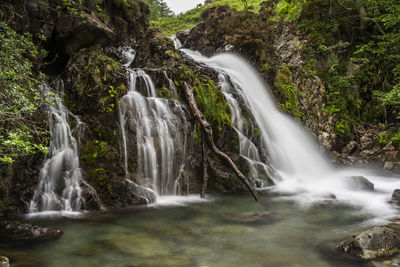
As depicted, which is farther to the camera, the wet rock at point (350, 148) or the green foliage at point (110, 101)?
the wet rock at point (350, 148)

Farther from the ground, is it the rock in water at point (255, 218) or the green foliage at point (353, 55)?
the green foliage at point (353, 55)

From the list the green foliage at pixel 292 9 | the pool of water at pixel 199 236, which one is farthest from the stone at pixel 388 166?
the green foliage at pixel 292 9

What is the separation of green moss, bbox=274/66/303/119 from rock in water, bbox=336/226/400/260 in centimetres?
965

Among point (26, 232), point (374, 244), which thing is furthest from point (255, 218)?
point (26, 232)

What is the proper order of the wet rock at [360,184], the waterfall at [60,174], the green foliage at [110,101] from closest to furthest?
1. the waterfall at [60,174]
2. the green foliage at [110,101]
3. the wet rock at [360,184]

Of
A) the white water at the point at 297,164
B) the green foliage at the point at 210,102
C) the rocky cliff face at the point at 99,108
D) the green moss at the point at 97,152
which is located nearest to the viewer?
the rocky cliff face at the point at 99,108

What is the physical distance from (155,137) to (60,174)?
2.75 m

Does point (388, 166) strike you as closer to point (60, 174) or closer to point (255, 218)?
point (255, 218)

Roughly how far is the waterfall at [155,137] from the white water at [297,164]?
2.75m

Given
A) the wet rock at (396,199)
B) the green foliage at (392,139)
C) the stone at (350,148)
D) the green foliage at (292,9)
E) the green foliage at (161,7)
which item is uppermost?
the green foliage at (161,7)

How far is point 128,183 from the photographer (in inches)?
298

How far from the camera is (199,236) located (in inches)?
213

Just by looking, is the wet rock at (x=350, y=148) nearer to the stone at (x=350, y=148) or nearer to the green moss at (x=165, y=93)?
the stone at (x=350, y=148)

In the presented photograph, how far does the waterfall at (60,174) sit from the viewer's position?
6574mm
